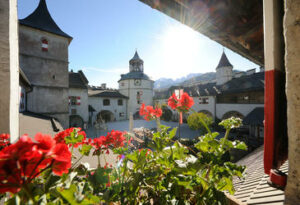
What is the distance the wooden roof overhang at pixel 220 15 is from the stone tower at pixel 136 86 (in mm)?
24796

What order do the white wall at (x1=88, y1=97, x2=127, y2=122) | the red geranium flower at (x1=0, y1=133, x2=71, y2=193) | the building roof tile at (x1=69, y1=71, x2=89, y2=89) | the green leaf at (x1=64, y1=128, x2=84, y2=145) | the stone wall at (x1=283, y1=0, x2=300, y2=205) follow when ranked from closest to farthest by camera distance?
the red geranium flower at (x1=0, y1=133, x2=71, y2=193) → the stone wall at (x1=283, y1=0, x2=300, y2=205) → the green leaf at (x1=64, y1=128, x2=84, y2=145) → the building roof tile at (x1=69, y1=71, x2=89, y2=89) → the white wall at (x1=88, y1=97, x2=127, y2=122)

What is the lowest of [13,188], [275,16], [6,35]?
[13,188]

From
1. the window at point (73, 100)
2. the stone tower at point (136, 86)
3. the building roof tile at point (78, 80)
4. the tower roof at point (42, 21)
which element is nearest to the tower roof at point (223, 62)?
the stone tower at point (136, 86)

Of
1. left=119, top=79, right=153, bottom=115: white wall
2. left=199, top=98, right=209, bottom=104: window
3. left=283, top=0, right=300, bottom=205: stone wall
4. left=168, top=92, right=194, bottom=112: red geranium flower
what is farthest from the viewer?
left=119, top=79, right=153, bottom=115: white wall

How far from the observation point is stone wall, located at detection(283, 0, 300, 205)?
54 cm

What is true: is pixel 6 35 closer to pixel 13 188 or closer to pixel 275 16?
pixel 13 188

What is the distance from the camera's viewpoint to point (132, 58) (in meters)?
28.2

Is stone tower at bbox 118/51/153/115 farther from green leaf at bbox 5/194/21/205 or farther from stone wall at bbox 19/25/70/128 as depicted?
green leaf at bbox 5/194/21/205

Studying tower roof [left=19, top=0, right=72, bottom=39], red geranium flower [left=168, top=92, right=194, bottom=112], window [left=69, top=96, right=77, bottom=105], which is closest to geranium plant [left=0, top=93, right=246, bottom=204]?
red geranium flower [left=168, top=92, right=194, bottom=112]

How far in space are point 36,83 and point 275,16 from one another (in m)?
13.7

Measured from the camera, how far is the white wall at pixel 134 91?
26031mm

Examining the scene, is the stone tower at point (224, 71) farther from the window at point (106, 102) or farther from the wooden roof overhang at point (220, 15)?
the wooden roof overhang at point (220, 15)

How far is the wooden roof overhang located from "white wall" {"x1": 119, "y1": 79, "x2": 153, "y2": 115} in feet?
81.1

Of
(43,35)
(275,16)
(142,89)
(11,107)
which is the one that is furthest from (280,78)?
(142,89)
